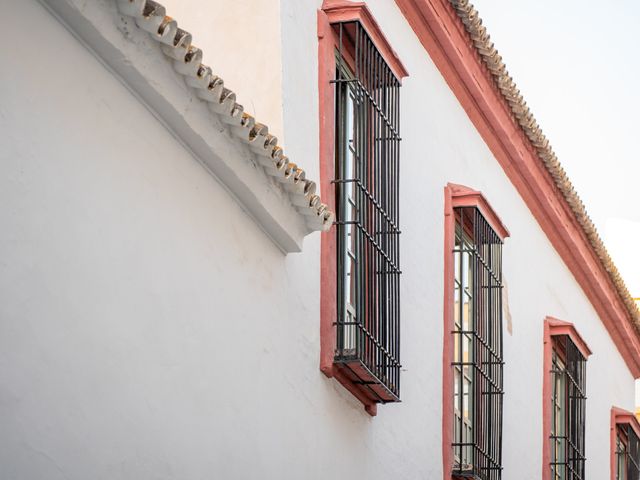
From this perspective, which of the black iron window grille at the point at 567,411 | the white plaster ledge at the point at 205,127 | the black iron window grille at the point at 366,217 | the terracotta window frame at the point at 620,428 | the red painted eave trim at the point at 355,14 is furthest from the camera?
the terracotta window frame at the point at 620,428

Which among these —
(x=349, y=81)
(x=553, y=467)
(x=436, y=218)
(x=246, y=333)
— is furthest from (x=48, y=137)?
(x=553, y=467)

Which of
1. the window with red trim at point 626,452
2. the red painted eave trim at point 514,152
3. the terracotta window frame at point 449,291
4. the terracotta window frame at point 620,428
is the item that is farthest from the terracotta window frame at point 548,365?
the window with red trim at point 626,452

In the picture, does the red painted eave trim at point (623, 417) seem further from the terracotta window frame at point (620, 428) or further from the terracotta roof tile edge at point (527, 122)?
the terracotta roof tile edge at point (527, 122)

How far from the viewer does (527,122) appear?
1134cm

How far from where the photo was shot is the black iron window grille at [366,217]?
24.1 ft

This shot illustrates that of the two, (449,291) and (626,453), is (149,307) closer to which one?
(449,291)

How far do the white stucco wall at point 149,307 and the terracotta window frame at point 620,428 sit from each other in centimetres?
614

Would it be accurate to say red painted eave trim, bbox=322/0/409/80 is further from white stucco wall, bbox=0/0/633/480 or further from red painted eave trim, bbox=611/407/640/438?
red painted eave trim, bbox=611/407/640/438

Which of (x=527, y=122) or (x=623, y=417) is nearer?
(x=527, y=122)

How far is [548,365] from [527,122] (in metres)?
2.00

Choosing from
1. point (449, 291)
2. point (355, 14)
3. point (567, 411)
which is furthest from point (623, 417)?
point (355, 14)

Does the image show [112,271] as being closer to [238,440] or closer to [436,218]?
[238,440]

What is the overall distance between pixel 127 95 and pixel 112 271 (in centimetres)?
64

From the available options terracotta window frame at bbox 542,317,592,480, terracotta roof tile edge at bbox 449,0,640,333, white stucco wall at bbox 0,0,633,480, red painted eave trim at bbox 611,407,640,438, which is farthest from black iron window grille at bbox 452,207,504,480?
red painted eave trim at bbox 611,407,640,438
